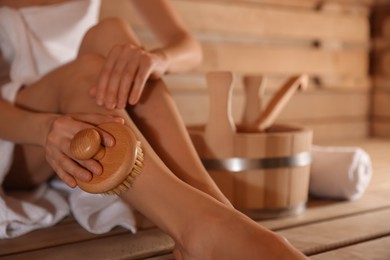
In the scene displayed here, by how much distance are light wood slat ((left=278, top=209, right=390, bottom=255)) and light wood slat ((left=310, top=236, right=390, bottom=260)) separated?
0.03m

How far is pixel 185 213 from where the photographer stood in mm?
931

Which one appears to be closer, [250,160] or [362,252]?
[362,252]

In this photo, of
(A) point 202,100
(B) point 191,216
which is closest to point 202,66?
(A) point 202,100

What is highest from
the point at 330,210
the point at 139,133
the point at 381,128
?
the point at 139,133

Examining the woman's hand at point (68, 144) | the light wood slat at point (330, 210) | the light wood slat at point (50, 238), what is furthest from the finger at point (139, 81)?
the light wood slat at point (330, 210)

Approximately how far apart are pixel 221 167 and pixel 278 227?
195 millimetres

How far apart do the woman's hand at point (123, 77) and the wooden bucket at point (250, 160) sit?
0.81 ft

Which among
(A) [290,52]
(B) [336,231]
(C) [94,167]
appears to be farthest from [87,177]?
(A) [290,52]

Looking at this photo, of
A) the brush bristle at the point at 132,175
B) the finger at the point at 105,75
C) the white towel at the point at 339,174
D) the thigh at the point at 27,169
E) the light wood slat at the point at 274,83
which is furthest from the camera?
the light wood slat at the point at 274,83

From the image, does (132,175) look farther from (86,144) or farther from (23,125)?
(23,125)

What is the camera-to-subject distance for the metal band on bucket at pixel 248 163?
4.16 ft

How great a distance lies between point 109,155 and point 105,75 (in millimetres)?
215

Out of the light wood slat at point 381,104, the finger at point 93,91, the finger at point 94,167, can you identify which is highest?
the finger at point 93,91

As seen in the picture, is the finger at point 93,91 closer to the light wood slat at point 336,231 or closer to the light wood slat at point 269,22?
the light wood slat at point 336,231
